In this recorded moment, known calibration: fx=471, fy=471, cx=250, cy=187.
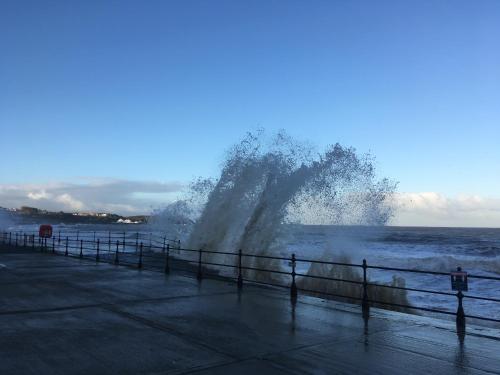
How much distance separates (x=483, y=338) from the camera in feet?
23.0

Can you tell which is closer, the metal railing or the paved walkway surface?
the paved walkway surface

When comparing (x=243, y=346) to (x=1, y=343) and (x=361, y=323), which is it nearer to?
(x=361, y=323)

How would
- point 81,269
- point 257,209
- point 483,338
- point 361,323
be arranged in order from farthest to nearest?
point 257,209 < point 81,269 < point 361,323 < point 483,338

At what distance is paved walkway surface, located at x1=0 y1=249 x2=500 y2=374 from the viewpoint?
5305mm

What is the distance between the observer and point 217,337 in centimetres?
667

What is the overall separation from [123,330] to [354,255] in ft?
61.1

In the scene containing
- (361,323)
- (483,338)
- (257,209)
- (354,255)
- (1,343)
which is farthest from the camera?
(257,209)

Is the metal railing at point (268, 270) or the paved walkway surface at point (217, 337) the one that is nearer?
the paved walkway surface at point (217, 337)

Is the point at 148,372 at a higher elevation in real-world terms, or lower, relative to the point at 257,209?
lower

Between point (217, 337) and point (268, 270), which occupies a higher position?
point (268, 270)

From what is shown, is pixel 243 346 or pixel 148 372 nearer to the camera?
pixel 148 372

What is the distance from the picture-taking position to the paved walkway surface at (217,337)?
530 centimetres

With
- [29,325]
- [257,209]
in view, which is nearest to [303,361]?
[29,325]

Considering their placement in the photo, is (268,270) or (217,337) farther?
(268,270)
